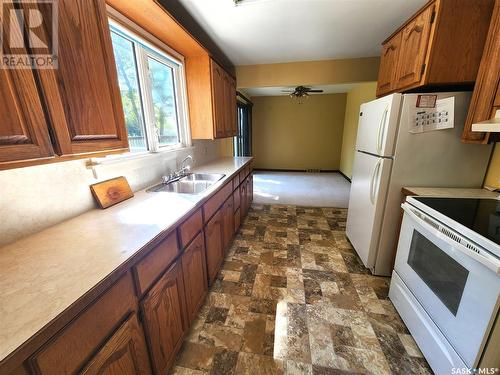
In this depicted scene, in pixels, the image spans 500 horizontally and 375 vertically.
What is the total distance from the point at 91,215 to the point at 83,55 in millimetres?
840

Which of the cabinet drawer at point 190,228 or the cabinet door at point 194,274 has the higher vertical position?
the cabinet drawer at point 190,228

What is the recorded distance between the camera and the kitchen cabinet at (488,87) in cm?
131

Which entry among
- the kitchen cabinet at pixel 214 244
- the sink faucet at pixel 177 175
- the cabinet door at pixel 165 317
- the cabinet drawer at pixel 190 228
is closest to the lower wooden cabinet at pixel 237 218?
the kitchen cabinet at pixel 214 244

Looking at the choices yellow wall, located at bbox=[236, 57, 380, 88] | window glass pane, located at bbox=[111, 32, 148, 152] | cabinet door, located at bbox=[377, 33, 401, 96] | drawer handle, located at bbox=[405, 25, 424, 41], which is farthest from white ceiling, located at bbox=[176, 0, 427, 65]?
window glass pane, located at bbox=[111, 32, 148, 152]

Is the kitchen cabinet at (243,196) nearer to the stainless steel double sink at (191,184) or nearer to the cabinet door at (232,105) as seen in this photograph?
the stainless steel double sink at (191,184)

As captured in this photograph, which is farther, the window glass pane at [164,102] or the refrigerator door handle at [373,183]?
the window glass pane at [164,102]

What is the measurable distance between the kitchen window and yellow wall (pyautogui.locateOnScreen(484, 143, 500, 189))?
2.92 metres

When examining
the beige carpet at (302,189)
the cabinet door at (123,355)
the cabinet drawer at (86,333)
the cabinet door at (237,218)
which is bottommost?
the beige carpet at (302,189)

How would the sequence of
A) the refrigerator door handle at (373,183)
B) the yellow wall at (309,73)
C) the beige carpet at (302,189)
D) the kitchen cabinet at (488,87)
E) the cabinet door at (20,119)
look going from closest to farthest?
the cabinet door at (20,119) → the kitchen cabinet at (488,87) → the refrigerator door handle at (373,183) → the yellow wall at (309,73) → the beige carpet at (302,189)

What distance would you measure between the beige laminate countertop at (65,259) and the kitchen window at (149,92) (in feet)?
2.96

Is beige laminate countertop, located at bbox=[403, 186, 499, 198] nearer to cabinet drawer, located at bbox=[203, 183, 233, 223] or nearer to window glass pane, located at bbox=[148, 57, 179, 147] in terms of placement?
cabinet drawer, located at bbox=[203, 183, 233, 223]

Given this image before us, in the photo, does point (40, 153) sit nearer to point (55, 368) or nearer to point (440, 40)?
point (55, 368)

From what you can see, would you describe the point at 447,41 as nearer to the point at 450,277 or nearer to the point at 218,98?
the point at 450,277

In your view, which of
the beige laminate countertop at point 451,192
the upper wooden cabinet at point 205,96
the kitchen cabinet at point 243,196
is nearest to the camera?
the beige laminate countertop at point 451,192
